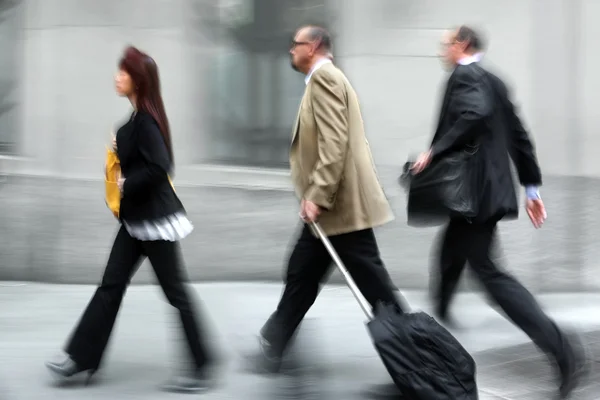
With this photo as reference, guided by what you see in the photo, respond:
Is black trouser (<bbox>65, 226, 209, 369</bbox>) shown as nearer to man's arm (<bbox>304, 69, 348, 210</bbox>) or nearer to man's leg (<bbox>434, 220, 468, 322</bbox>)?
man's arm (<bbox>304, 69, 348, 210</bbox>)

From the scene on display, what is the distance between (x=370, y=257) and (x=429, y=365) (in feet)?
2.78

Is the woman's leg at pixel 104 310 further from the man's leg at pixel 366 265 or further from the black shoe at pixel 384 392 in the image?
the black shoe at pixel 384 392

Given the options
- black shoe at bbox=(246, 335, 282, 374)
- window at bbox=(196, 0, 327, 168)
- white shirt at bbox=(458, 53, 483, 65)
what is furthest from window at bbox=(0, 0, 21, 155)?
white shirt at bbox=(458, 53, 483, 65)

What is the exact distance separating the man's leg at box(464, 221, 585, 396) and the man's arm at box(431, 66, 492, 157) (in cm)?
46

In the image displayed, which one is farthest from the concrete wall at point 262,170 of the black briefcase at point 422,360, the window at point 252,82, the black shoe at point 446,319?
the black briefcase at point 422,360

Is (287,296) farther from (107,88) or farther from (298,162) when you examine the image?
(107,88)

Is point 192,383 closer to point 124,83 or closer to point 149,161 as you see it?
point 149,161

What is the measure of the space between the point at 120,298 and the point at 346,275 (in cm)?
120

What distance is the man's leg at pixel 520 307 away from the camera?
15.8ft

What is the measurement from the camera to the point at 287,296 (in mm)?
5246

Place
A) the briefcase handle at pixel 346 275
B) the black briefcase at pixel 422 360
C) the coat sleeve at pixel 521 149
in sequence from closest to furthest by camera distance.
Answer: the black briefcase at pixel 422 360 < the briefcase handle at pixel 346 275 < the coat sleeve at pixel 521 149

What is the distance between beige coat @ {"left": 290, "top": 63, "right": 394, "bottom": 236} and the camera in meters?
4.86

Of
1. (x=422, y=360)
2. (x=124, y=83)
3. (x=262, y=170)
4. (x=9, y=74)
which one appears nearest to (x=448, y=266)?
(x=422, y=360)

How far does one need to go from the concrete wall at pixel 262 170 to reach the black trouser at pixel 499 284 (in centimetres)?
213
